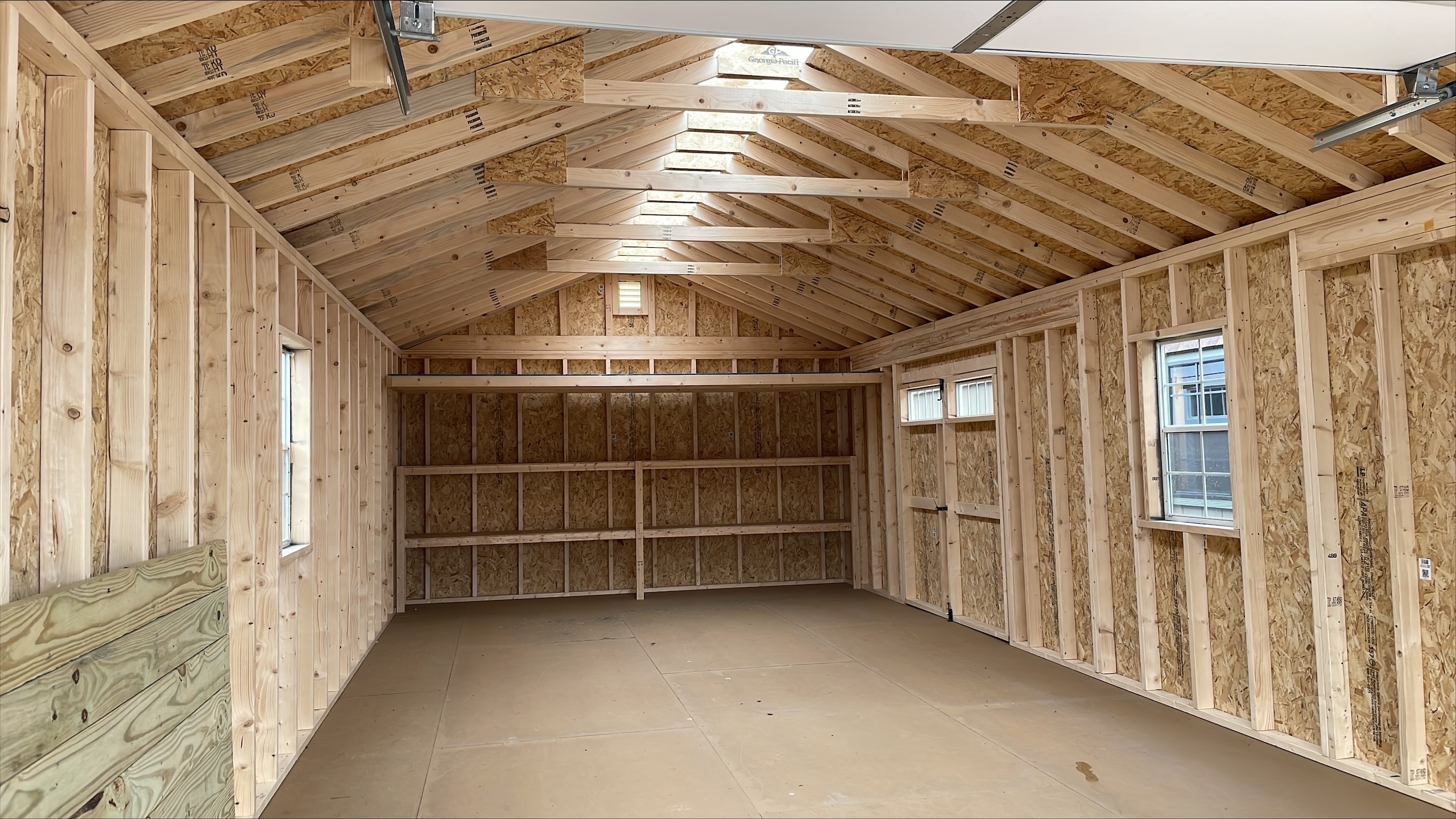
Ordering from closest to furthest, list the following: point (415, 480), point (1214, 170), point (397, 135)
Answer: point (397, 135) < point (1214, 170) < point (415, 480)

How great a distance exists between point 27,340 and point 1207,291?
577 cm

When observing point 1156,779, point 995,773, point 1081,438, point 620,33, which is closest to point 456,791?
point 995,773

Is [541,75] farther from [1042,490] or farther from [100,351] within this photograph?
[1042,490]

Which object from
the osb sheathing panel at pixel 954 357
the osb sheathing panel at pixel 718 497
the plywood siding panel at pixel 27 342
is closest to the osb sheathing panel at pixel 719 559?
the osb sheathing panel at pixel 718 497

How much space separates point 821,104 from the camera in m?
4.41

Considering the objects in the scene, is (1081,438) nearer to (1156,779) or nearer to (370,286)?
(1156,779)

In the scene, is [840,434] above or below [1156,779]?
above

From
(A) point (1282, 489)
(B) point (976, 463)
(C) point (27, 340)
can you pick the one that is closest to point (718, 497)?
(B) point (976, 463)

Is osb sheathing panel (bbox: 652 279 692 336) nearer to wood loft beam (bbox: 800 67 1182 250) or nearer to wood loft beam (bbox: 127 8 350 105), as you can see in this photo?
wood loft beam (bbox: 800 67 1182 250)

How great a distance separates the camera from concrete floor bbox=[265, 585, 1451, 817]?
13.8ft

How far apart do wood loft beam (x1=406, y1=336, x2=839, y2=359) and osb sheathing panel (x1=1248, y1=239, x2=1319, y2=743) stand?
6.20m

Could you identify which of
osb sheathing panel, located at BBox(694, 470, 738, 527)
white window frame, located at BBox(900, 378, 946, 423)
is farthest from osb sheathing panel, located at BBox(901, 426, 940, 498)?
osb sheathing panel, located at BBox(694, 470, 738, 527)

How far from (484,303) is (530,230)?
317cm

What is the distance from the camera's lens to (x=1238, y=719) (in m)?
5.27
